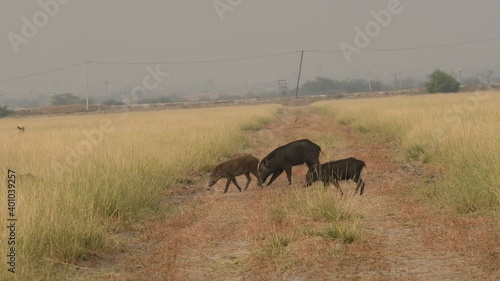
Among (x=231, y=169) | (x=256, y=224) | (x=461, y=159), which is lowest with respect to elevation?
(x=256, y=224)

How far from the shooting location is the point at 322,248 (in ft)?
16.6

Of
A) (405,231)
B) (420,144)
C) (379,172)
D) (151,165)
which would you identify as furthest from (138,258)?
(420,144)

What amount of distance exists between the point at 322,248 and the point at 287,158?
14.8ft

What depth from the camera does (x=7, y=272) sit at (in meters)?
3.93

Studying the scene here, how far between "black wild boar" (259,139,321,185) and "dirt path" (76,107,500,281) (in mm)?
1312

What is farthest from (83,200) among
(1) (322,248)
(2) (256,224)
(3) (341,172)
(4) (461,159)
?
(4) (461,159)

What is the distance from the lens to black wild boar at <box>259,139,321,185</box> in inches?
373

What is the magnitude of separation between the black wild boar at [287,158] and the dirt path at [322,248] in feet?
4.30

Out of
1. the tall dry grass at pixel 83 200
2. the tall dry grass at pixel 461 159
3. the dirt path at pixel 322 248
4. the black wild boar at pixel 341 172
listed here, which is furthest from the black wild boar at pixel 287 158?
the tall dry grass at pixel 461 159

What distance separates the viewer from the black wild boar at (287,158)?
948 centimetres

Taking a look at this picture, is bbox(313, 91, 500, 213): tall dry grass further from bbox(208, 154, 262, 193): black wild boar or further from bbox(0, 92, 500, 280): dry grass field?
bbox(208, 154, 262, 193): black wild boar

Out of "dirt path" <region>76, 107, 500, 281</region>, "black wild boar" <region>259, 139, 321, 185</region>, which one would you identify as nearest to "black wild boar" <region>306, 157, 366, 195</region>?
"dirt path" <region>76, 107, 500, 281</region>

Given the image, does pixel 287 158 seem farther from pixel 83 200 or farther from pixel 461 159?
pixel 83 200

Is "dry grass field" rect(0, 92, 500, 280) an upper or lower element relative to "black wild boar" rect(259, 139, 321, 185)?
lower
